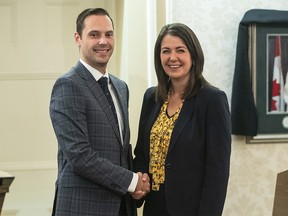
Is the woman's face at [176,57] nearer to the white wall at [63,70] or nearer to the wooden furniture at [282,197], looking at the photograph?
the white wall at [63,70]

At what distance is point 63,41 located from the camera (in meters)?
2.82

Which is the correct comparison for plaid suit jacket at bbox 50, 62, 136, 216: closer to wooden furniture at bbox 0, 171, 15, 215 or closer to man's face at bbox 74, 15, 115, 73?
man's face at bbox 74, 15, 115, 73

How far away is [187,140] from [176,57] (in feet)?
1.10

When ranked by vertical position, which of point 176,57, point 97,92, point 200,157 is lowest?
point 200,157

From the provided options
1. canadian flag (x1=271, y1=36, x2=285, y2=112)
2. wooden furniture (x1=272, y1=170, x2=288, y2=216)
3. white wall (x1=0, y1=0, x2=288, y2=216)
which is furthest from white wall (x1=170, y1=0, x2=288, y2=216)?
wooden furniture (x1=272, y1=170, x2=288, y2=216)

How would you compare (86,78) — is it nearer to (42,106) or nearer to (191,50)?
(191,50)

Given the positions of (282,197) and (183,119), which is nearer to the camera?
(282,197)

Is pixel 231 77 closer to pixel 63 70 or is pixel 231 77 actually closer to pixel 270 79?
pixel 270 79

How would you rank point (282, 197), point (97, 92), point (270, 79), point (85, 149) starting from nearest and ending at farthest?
point (282, 197) → point (85, 149) → point (97, 92) → point (270, 79)

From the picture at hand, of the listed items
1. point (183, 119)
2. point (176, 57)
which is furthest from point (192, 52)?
point (183, 119)

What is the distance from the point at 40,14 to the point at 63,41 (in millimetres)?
194

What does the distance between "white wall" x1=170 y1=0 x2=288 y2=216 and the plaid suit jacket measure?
2.81ft

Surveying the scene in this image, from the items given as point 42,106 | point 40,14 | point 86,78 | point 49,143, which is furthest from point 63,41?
point 86,78

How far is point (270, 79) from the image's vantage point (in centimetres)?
266
